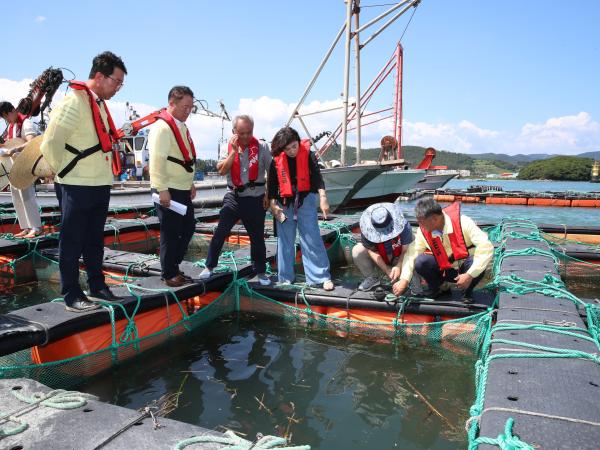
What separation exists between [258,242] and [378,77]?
15.0 metres

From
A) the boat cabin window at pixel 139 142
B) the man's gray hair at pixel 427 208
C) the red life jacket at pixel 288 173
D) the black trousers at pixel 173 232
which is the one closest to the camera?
the man's gray hair at pixel 427 208

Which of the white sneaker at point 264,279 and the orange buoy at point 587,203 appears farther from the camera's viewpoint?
the orange buoy at point 587,203

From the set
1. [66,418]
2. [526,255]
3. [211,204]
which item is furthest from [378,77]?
[66,418]

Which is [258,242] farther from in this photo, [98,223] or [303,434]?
[303,434]

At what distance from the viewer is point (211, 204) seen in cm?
1582

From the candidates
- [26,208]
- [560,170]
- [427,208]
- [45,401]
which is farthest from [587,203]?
[560,170]

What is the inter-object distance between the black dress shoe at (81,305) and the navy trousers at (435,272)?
279cm

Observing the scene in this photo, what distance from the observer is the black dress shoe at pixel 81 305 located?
3.40 metres

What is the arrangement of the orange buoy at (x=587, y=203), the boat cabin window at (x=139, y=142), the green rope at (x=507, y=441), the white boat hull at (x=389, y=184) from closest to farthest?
the green rope at (x=507, y=441), the white boat hull at (x=389, y=184), the orange buoy at (x=587, y=203), the boat cabin window at (x=139, y=142)

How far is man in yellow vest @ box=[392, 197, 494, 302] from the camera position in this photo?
3.64 meters

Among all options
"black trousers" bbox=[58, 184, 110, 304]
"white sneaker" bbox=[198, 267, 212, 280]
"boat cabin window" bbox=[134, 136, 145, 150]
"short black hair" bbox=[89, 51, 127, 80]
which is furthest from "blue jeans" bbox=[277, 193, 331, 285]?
"boat cabin window" bbox=[134, 136, 145, 150]

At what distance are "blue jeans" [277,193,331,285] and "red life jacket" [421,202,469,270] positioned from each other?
4.17ft

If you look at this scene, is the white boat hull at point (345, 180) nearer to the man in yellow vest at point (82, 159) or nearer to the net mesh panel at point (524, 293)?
the net mesh panel at point (524, 293)

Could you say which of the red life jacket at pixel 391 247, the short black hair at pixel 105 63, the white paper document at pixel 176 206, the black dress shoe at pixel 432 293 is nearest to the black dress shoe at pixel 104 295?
the white paper document at pixel 176 206
